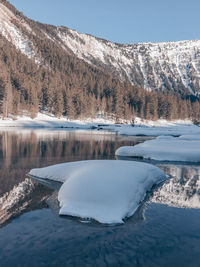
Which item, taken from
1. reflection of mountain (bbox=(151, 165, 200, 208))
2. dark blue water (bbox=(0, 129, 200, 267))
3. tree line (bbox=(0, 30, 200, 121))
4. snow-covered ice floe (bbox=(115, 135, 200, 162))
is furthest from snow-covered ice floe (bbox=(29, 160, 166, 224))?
tree line (bbox=(0, 30, 200, 121))

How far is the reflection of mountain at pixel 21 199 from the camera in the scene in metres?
7.87

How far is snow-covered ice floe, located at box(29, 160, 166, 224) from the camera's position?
7509mm

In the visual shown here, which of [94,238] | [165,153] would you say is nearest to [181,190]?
[94,238]

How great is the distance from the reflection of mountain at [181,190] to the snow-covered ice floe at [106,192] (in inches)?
29.5

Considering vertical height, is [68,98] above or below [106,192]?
above

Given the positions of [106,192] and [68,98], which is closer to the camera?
[106,192]

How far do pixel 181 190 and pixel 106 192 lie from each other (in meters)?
4.66

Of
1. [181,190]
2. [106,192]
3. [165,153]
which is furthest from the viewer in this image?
[165,153]

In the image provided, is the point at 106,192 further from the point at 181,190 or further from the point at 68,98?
the point at 68,98

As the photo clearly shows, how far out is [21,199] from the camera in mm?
9125

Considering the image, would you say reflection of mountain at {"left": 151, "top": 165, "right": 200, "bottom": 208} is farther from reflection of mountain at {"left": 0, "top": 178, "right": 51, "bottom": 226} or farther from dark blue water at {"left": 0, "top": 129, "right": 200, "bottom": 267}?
reflection of mountain at {"left": 0, "top": 178, "right": 51, "bottom": 226}

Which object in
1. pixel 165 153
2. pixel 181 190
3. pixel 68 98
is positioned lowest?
pixel 181 190

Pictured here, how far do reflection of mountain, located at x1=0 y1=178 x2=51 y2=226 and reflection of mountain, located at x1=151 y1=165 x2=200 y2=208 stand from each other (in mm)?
4732

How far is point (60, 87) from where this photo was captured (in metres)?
97.6
